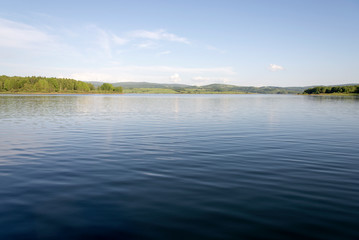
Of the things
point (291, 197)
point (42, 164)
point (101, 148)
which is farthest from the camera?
point (101, 148)

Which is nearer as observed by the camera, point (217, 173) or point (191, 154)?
point (217, 173)

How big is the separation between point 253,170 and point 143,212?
729 centimetres

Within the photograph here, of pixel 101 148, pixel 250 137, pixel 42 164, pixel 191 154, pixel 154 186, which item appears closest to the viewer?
pixel 154 186

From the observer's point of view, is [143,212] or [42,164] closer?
[143,212]

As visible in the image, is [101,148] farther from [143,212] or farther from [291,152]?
[291,152]

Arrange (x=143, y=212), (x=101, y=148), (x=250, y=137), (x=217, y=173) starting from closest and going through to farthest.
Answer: (x=143, y=212) < (x=217, y=173) < (x=101, y=148) < (x=250, y=137)

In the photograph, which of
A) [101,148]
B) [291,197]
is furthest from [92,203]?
[101,148]

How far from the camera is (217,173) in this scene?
13.4m

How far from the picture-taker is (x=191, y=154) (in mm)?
17953

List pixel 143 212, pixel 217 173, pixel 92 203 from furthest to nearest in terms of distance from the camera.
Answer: pixel 217 173 → pixel 92 203 → pixel 143 212

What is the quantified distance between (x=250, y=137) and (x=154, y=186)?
1597 centimetres

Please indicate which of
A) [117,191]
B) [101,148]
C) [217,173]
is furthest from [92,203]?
[101,148]

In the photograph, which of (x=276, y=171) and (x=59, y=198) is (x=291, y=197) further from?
(x=59, y=198)

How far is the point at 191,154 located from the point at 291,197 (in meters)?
8.48
